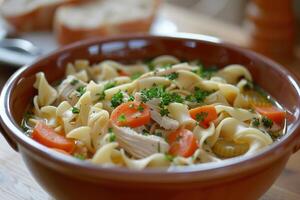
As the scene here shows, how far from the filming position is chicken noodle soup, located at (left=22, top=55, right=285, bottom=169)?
163 centimetres

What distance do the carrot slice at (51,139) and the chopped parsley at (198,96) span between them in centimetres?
48

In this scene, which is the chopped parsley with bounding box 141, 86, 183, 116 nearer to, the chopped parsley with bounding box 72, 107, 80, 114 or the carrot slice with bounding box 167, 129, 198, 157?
the carrot slice with bounding box 167, 129, 198, 157

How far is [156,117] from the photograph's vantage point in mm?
1752

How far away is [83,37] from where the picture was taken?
3.14 metres

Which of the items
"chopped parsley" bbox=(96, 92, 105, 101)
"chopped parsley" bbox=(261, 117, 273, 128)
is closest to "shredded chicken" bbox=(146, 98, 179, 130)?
"chopped parsley" bbox=(96, 92, 105, 101)

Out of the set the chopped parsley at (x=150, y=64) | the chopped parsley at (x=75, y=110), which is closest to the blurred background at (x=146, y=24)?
the chopped parsley at (x=150, y=64)

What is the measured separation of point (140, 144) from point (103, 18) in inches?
69.1

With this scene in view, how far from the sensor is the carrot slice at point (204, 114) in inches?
69.9

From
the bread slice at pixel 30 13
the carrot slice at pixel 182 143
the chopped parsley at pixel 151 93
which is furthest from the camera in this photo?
the bread slice at pixel 30 13

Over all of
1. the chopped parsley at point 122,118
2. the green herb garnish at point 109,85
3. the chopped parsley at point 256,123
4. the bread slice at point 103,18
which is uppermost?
the chopped parsley at point 122,118

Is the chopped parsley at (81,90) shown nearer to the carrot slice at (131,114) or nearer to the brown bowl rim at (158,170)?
the carrot slice at (131,114)

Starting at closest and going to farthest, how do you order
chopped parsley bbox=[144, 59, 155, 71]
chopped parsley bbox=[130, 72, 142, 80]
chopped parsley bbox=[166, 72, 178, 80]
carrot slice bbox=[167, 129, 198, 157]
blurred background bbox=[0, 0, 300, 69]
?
carrot slice bbox=[167, 129, 198, 157], chopped parsley bbox=[166, 72, 178, 80], chopped parsley bbox=[130, 72, 142, 80], chopped parsley bbox=[144, 59, 155, 71], blurred background bbox=[0, 0, 300, 69]

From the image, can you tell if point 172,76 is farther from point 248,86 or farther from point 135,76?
point 248,86

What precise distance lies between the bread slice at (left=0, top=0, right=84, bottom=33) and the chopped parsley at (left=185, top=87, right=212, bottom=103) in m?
1.59
